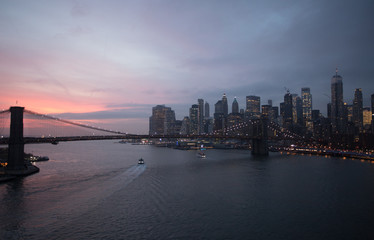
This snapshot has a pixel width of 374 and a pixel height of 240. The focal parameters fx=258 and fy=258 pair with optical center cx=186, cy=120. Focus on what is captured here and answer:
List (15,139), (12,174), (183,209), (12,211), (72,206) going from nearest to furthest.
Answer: (12,211), (183,209), (72,206), (15,139), (12,174)

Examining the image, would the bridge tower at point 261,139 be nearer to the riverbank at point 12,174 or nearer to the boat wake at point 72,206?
the boat wake at point 72,206

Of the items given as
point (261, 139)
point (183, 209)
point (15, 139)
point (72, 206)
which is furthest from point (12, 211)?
point (261, 139)

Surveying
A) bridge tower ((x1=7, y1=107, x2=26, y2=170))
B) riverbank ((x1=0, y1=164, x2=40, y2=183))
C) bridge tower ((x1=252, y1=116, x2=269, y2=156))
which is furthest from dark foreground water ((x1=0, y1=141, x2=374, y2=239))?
bridge tower ((x1=252, y1=116, x2=269, y2=156))

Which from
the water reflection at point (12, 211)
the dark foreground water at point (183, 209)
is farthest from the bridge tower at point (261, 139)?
the water reflection at point (12, 211)

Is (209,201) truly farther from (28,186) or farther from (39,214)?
(28,186)

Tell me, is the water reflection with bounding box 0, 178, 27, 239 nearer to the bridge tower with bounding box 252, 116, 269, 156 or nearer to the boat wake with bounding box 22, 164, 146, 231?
the boat wake with bounding box 22, 164, 146, 231

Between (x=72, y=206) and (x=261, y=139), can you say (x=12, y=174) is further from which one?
(x=261, y=139)
